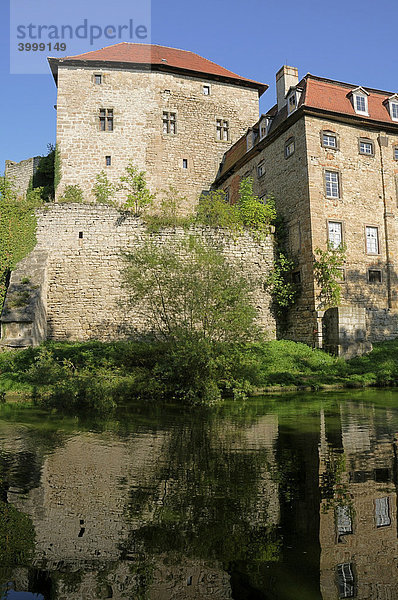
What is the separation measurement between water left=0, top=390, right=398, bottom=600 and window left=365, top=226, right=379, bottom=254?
1509 cm

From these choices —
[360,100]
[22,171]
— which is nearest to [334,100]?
[360,100]

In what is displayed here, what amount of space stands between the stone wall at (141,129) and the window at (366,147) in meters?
12.0

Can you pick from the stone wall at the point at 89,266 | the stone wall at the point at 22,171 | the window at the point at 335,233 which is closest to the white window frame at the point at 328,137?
the window at the point at 335,233

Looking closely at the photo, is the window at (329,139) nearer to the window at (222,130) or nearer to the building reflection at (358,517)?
the window at (222,130)

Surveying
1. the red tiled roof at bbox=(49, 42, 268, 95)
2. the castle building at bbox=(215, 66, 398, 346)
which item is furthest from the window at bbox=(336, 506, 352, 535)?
the red tiled roof at bbox=(49, 42, 268, 95)

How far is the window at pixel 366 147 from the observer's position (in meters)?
21.3

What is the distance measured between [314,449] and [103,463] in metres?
2.97

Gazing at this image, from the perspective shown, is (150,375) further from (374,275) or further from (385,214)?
(385,214)

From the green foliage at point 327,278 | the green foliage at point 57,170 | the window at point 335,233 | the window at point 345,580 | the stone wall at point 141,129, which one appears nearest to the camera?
the window at point 345,580

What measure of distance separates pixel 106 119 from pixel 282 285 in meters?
17.6

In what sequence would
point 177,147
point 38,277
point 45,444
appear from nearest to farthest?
point 45,444
point 38,277
point 177,147

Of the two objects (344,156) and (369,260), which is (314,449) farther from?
(344,156)

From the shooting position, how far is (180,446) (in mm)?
6656

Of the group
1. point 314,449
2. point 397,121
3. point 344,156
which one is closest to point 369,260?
point 344,156
